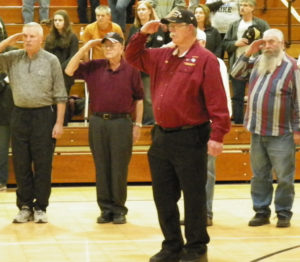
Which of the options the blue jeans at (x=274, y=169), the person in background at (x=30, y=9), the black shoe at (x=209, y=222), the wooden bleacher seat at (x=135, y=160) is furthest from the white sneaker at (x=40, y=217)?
the person in background at (x=30, y=9)

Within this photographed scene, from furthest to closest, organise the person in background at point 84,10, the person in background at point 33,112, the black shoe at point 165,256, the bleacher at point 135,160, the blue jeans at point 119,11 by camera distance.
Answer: the person in background at point 84,10 → the blue jeans at point 119,11 → the bleacher at point 135,160 → the person in background at point 33,112 → the black shoe at point 165,256

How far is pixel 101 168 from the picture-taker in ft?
22.5

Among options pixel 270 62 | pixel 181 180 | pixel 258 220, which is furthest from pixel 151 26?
pixel 258 220

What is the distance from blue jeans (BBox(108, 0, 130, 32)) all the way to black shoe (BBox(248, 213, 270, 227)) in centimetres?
445

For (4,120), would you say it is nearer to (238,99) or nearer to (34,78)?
(34,78)

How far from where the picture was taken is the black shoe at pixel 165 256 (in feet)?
17.3

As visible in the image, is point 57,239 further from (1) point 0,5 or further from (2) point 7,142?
(1) point 0,5

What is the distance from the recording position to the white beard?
259 inches

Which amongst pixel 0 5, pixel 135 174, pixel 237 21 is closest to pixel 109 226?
pixel 135 174

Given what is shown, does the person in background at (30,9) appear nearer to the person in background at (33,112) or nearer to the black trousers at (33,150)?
the person in background at (33,112)

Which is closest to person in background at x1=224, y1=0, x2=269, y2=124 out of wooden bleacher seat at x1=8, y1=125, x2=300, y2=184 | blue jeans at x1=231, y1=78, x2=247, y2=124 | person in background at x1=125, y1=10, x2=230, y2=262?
blue jeans at x1=231, y1=78, x2=247, y2=124

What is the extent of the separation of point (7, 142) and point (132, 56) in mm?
3565

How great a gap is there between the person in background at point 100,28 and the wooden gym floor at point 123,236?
7.20ft

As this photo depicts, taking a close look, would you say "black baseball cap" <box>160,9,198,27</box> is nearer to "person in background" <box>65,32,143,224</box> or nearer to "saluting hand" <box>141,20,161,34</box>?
"saluting hand" <box>141,20,161,34</box>
